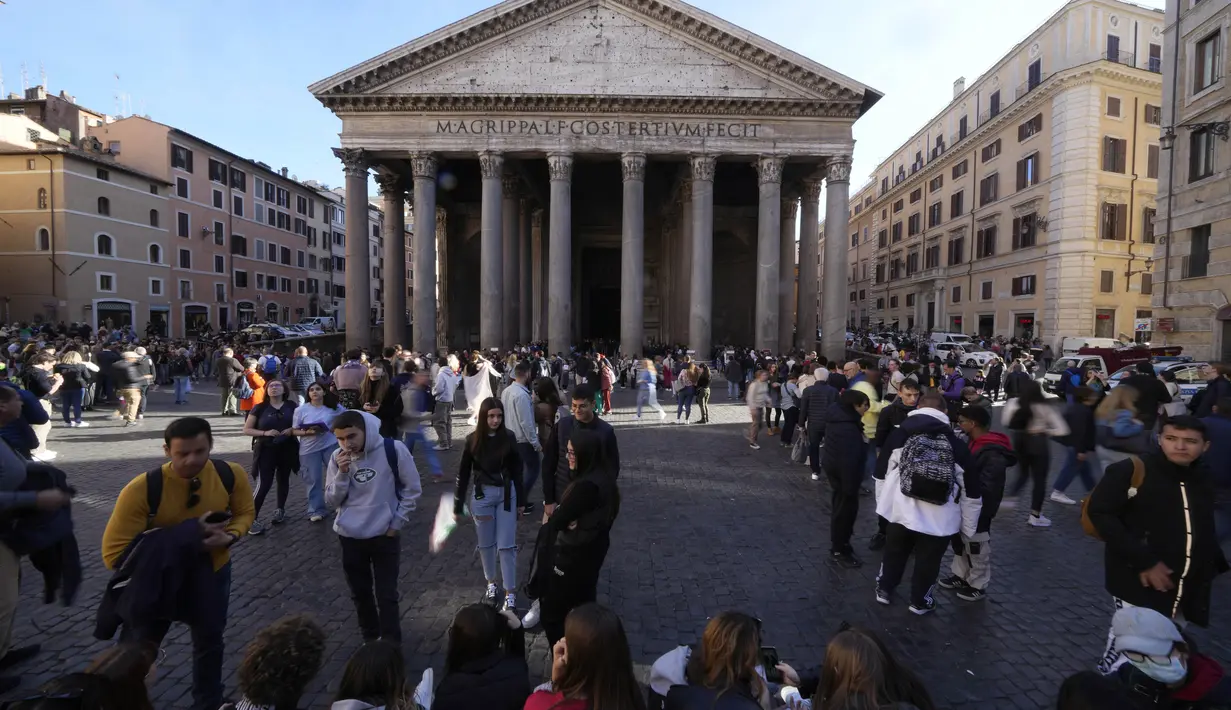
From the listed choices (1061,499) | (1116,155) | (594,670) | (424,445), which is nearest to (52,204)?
(424,445)

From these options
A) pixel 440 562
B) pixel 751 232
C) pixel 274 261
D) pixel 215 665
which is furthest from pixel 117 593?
pixel 274 261

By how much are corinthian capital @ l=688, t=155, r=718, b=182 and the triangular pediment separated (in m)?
2.03

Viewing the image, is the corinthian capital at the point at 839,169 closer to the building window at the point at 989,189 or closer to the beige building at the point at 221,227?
the building window at the point at 989,189

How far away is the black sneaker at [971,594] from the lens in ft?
16.1

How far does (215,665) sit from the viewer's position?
10.7 ft

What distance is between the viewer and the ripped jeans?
446cm

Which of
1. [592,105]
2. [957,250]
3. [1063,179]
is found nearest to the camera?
[592,105]

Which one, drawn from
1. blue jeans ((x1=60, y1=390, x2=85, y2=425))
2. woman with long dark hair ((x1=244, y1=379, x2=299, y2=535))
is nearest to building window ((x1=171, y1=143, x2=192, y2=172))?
blue jeans ((x1=60, y1=390, x2=85, y2=425))

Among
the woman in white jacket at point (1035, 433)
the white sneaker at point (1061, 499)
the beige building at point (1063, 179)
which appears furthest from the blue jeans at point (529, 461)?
the beige building at point (1063, 179)

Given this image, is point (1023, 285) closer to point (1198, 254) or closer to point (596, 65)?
point (1198, 254)

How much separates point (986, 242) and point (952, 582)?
35.3 meters

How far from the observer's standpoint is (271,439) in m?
6.29

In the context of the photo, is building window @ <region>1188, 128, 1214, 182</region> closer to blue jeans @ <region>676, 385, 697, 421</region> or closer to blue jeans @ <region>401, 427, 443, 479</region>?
blue jeans @ <region>676, 385, 697, 421</region>

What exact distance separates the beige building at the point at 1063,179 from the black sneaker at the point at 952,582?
29.5 metres
